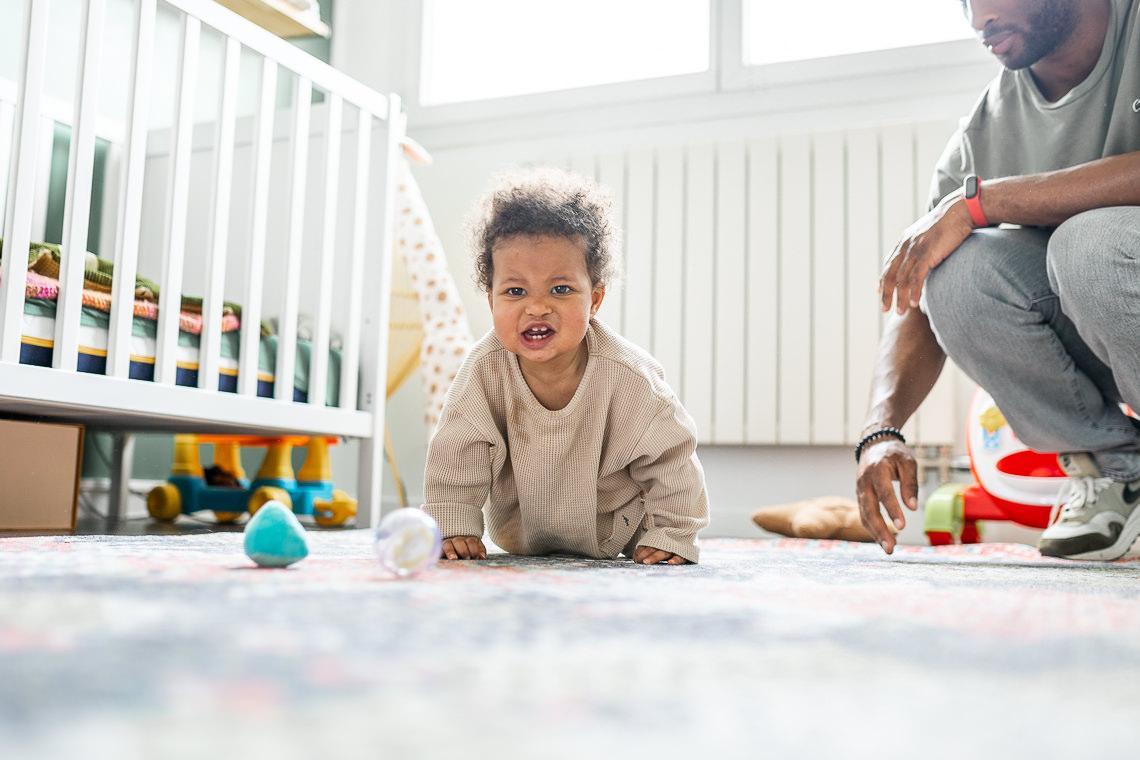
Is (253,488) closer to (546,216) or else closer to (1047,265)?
(546,216)

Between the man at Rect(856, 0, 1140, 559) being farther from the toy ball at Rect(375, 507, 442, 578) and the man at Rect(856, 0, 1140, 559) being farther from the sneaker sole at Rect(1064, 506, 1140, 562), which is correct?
the toy ball at Rect(375, 507, 442, 578)

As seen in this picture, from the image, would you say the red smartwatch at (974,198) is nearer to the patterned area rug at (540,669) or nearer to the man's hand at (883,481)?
the man's hand at (883,481)

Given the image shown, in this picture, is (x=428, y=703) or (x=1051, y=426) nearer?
(x=428, y=703)

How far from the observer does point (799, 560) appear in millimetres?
1232

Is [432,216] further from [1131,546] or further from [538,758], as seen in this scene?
[538,758]

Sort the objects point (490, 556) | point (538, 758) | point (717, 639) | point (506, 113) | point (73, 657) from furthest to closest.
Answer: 1. point (506, 113)
2. point (490, 556)
3. point (717, 639)
4. point (73, 657)
5. point (538, 758)

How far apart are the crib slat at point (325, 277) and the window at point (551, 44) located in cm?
99

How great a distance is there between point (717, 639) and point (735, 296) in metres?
2.01

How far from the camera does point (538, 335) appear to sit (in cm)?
112

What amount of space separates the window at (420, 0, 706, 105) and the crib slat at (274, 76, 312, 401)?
1065mm

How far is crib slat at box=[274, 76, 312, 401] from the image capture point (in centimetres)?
179

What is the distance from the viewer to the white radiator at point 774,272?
2357 mm

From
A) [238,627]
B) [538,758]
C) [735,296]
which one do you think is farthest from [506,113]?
[538,758]

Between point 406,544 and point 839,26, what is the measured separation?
7.00ft
